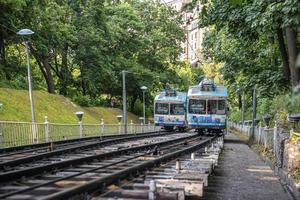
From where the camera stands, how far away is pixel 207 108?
33438 millimetres

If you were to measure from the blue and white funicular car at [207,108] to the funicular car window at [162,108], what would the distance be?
9128mm

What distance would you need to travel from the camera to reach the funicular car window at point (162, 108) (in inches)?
1690

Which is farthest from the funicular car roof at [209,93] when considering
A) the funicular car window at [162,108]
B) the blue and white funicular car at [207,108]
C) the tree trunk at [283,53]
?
the tree trunk at [283,53]

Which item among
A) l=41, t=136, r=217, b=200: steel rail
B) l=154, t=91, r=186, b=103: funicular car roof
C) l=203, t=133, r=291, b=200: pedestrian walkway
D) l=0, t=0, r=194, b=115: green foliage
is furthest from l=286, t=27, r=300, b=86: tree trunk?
l=154, t=91, r=186, b=103: funicular car roof

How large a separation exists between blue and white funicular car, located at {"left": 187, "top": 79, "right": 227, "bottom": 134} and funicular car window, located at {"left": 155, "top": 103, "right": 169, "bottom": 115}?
359 inches

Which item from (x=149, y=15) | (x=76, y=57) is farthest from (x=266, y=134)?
(x=149, y=15)

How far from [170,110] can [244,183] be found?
101ft

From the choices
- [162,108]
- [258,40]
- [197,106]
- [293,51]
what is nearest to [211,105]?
[197,106]

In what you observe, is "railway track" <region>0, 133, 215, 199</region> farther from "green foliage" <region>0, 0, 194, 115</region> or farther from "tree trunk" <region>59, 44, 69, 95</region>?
"tree trunk" <region>59, 44, 69, 95</region>

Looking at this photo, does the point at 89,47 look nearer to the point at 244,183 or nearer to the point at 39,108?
the point at 39,108

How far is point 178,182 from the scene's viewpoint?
29.1ft

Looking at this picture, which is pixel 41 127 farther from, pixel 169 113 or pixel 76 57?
pixel 76 57

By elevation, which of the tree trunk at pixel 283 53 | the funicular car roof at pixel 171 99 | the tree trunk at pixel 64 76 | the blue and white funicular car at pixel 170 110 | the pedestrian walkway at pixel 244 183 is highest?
the tree trunk at pixel 64 76

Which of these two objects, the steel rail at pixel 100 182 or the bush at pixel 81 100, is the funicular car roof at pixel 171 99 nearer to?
the bush at pixel 81 100
